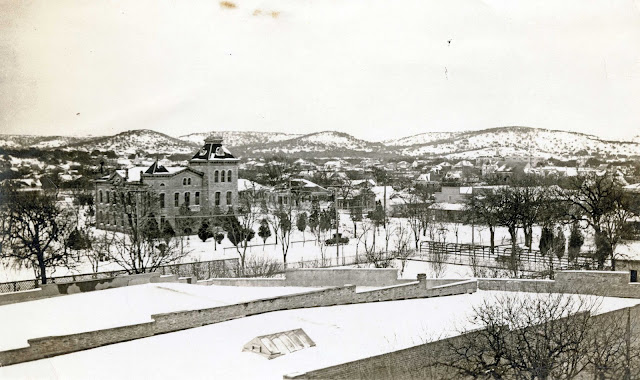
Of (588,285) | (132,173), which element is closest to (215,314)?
(588,285)

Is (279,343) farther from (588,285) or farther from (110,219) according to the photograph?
(110,219)

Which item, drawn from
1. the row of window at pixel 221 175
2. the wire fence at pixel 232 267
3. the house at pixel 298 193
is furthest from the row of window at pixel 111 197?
the house at pixel 298 193

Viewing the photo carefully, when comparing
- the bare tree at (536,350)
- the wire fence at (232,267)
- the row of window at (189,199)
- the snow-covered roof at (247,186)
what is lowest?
the bare tree at (536,350)

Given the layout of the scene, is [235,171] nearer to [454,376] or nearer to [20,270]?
[20,270]

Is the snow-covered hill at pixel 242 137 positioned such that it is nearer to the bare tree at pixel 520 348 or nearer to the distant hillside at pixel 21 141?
the distant hillside at pixel 21 141

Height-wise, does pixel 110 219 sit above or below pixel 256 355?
above

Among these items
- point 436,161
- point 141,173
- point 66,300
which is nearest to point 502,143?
point 436,161

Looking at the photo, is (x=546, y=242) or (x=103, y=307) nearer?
(x=103, y=307)
